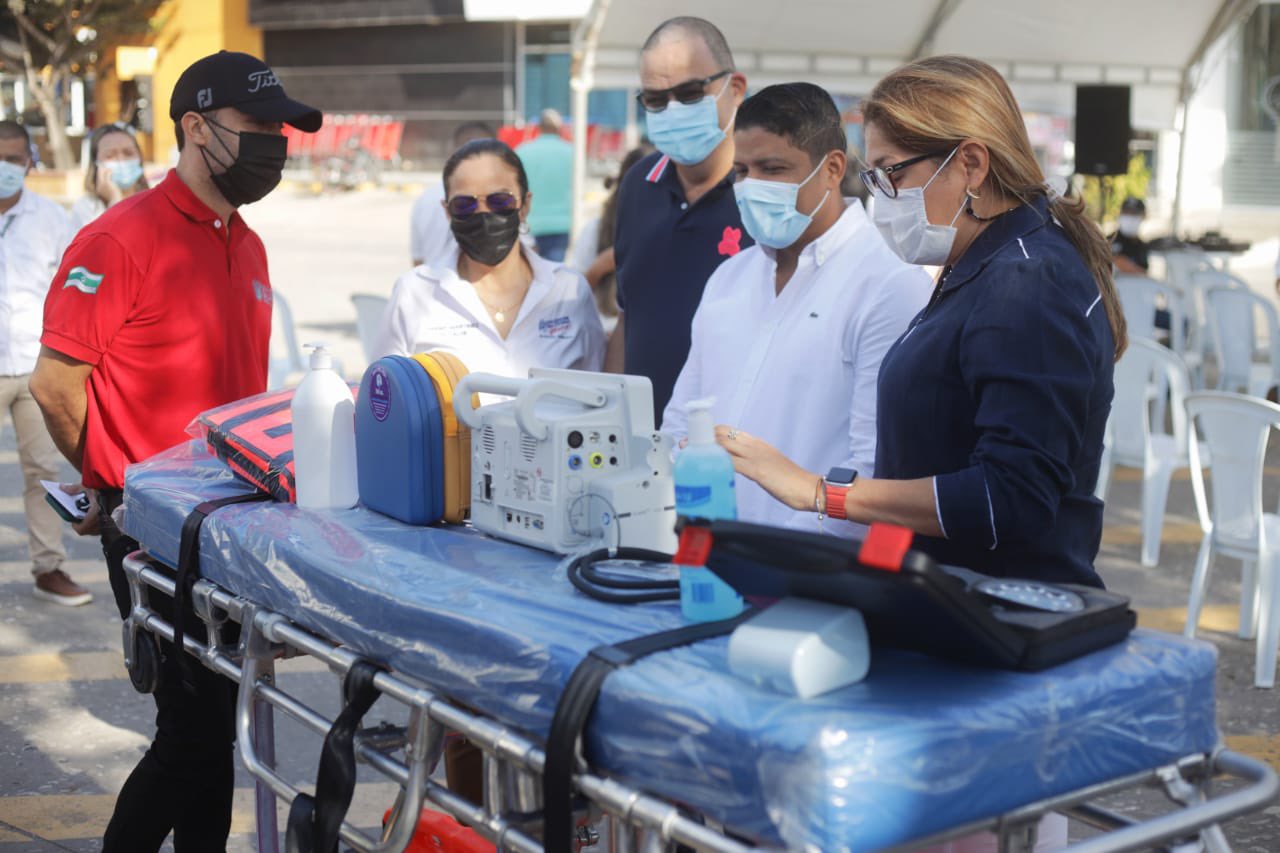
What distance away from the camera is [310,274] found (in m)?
16.1

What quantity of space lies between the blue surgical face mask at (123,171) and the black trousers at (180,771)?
391 centimetres

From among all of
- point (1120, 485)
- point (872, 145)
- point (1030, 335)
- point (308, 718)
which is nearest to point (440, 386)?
point (308, 718)

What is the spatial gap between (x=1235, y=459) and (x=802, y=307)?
2.70 metres

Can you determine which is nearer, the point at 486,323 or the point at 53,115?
the point at 486,323

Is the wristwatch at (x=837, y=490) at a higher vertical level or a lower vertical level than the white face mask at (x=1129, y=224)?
lower

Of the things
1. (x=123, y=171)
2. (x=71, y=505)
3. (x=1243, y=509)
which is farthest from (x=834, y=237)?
(x=123, y=171)

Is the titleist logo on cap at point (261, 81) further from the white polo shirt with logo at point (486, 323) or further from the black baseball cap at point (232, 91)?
the white polo shirt with logo at point (486, 323)

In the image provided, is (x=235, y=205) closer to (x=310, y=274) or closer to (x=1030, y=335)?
(x=1030, y=335)

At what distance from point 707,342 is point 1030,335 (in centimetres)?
105

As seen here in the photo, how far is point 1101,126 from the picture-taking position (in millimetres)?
12820

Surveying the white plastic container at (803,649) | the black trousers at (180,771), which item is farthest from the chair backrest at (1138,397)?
the white plastic container at (803,649)

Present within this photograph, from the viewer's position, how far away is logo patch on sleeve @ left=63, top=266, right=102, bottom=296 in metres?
2.91

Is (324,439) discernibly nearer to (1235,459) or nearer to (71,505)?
(71,505)

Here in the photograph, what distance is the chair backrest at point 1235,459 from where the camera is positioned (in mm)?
4691
